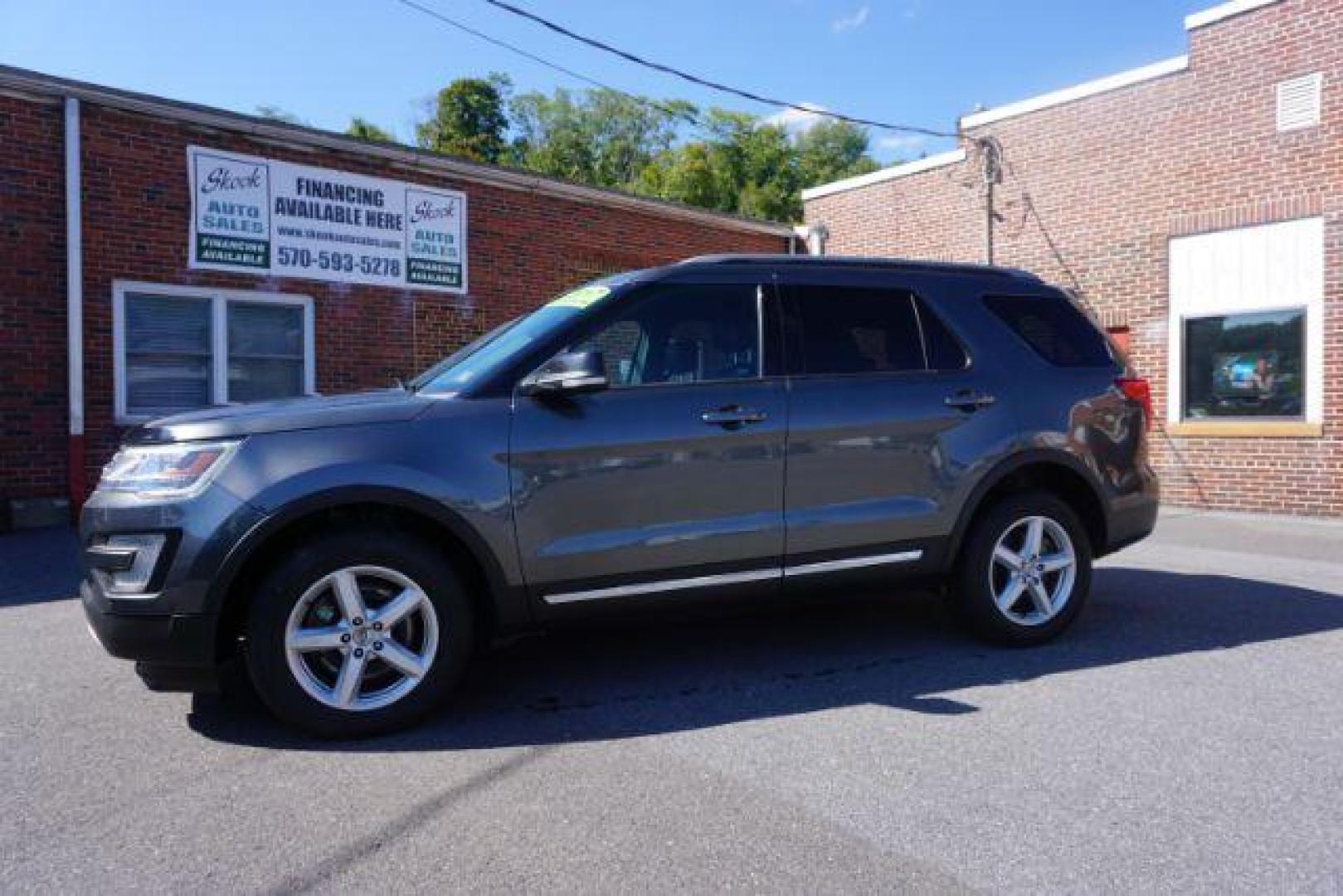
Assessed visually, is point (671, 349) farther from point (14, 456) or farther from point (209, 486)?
point (14, 456)

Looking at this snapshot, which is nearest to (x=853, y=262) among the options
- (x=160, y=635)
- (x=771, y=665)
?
(x=771, y=665)

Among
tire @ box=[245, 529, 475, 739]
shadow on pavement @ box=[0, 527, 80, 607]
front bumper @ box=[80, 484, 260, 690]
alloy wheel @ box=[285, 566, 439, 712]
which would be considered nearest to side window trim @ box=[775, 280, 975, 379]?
tire @ box=[245, 529, 475, 739]

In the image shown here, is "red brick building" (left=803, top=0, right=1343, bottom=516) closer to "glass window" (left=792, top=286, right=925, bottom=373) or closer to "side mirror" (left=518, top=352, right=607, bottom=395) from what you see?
"glass window" (left=792, top=286, right=925, bottom=373)

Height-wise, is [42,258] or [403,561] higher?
[42,258]

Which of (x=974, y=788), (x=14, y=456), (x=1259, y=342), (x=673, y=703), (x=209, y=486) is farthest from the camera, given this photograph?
(x=1259, y=342)

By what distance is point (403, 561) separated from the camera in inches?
142

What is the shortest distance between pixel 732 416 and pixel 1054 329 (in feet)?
6.76

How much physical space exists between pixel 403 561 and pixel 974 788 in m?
2.17

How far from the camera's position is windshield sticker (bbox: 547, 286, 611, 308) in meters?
4.13

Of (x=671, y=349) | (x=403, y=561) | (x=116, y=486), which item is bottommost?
(x=403, y=561)

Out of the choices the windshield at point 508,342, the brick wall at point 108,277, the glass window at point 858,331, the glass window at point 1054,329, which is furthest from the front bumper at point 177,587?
the brick wall at point 108,277

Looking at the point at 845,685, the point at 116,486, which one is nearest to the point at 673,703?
the point at 845,685

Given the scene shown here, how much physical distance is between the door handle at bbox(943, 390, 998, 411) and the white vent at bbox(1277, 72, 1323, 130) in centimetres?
820

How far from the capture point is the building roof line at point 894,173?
44.9ft
